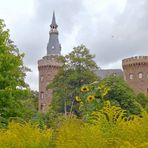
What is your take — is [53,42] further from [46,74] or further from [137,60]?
[137,60]

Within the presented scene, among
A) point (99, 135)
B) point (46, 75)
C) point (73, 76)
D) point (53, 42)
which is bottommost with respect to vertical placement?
point (99, 135)

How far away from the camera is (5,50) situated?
2270cm

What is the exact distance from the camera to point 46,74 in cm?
8769

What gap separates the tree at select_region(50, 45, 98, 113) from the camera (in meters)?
53.2

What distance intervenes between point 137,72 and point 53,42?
20.0 meters

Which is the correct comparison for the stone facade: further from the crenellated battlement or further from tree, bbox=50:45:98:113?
tree, bbox=50:45:98:113

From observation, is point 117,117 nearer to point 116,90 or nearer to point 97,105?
point 97,105

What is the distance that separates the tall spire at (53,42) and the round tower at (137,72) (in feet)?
53.7

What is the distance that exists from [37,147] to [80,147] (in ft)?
3.65

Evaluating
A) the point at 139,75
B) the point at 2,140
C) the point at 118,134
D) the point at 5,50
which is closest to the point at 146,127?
the point at 118,134

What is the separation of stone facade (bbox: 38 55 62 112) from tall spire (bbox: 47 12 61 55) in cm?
583

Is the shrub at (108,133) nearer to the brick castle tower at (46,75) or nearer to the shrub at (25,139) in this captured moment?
the shrub at (25,139)

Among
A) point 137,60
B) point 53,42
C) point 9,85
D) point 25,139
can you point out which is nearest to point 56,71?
point 53,42

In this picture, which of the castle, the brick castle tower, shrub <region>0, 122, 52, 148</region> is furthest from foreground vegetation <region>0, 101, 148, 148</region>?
the brick castle tower
